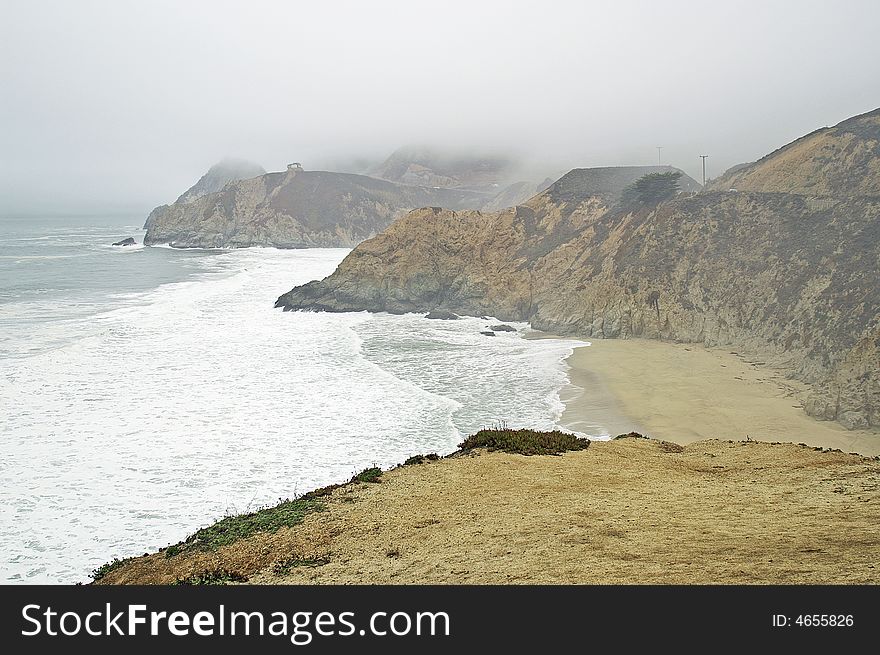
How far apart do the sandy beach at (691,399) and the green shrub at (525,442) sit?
662cm

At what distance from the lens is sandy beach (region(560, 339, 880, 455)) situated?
70.4 feet

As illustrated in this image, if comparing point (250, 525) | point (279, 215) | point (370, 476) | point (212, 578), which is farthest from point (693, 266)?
point (279, 215)

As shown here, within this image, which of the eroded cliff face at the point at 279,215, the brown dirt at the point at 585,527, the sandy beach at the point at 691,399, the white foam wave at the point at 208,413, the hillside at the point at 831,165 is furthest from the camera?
the eroded cliff face at the point at 279,215

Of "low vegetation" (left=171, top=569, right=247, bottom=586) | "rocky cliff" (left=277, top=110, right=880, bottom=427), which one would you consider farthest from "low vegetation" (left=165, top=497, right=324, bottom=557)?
"rocky cliff" (left=277, top=110, right=880, bottom=427)

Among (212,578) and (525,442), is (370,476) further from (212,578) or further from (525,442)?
(212,578)

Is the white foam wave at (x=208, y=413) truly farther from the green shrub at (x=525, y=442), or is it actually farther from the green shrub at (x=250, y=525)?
the green shrub at (x=525, y=442)

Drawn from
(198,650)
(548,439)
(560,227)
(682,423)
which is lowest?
(682,423)

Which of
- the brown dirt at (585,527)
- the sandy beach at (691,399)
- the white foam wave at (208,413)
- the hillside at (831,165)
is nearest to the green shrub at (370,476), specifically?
the brown dirt at (585,527)

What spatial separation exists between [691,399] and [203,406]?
2007 cm

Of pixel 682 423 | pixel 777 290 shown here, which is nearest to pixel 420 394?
pixel 682 423

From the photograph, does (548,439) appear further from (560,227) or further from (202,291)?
(202,291)

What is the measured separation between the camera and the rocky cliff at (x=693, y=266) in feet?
98.3

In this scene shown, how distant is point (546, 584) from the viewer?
6766 mm

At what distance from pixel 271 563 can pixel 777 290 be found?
113 ft
